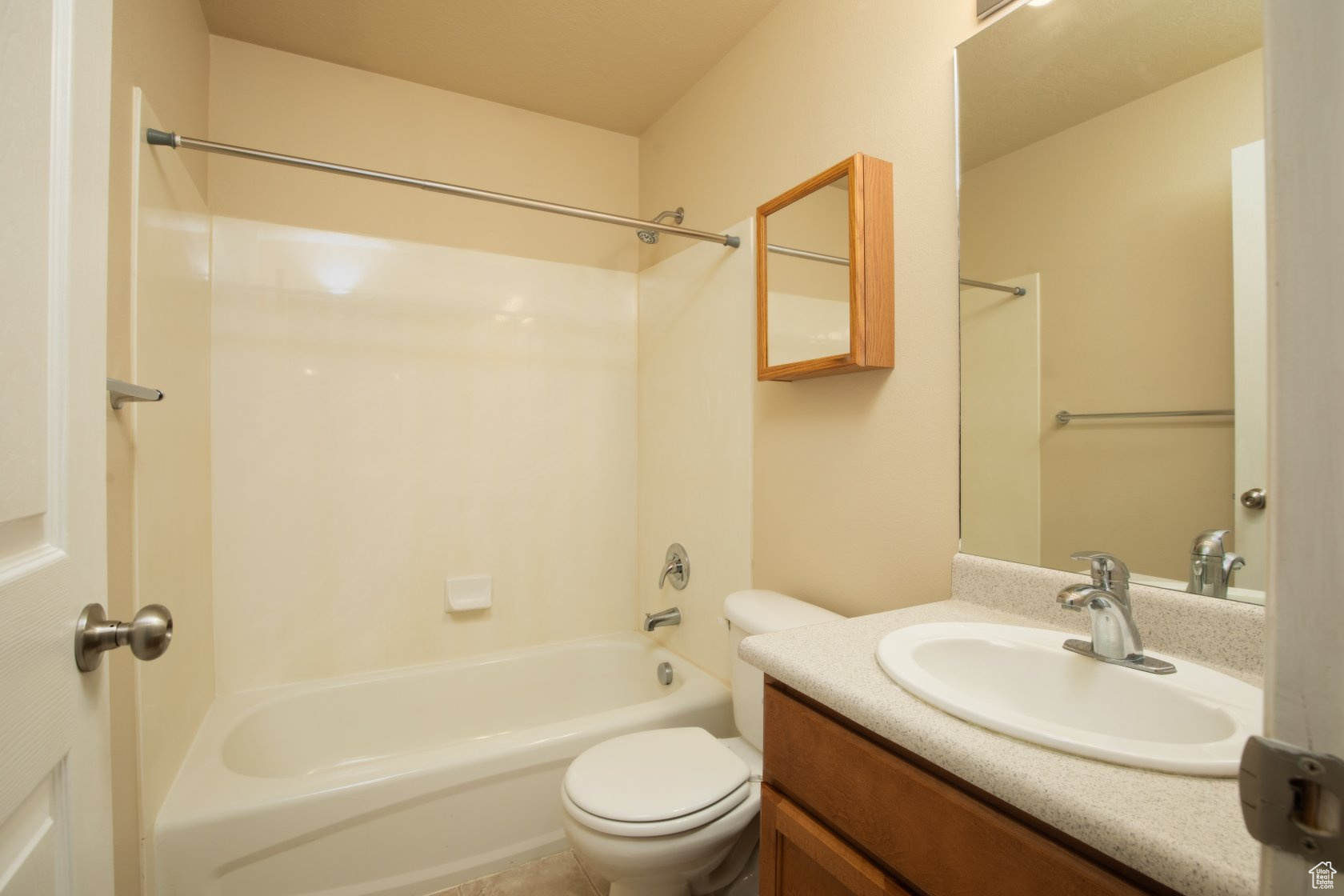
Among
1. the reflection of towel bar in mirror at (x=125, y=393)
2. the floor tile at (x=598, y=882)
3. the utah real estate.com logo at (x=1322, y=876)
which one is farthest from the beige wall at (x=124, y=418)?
the utah real estate.com logo at (x=1322, y=876)

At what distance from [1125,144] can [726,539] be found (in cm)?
139

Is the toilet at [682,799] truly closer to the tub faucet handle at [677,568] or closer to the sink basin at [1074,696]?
the sink basin at [1074,696]

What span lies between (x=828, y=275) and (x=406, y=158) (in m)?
1.67

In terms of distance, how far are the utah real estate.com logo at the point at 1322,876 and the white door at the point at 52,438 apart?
31.4 inches

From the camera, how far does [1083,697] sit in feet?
2.66

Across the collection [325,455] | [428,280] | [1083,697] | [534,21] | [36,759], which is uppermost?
[534,21]

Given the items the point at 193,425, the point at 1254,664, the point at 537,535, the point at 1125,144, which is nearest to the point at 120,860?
the point at 193,425

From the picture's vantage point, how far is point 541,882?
1.55m

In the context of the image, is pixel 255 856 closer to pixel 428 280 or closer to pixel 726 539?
pixel 726 539

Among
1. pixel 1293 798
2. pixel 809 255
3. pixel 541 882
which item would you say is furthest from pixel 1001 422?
pixel 541 882

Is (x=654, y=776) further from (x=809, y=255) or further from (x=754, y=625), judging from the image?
(x=809, y=255)

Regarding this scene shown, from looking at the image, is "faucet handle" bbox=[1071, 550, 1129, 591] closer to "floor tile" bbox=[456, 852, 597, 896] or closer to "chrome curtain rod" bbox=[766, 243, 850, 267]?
"chrome curtain rod" bbox=[766, 243, 850, 267]

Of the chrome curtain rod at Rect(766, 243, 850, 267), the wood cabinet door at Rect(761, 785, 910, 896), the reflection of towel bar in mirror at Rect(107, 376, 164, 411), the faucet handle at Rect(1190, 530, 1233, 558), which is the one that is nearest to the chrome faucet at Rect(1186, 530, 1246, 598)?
the faucet handle at Rect(1190, 530, 1233, 558)

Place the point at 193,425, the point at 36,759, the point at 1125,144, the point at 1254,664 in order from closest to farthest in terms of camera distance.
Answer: the point at 36,759
the point at 1254,664
the point at 1125,144
the point at 193,425
